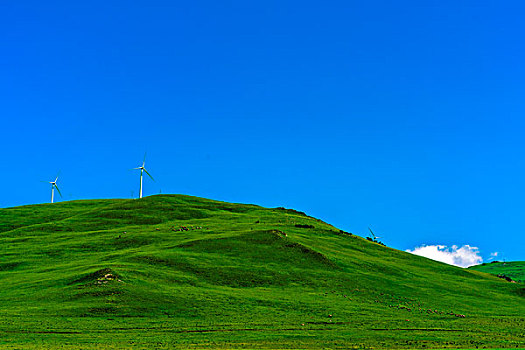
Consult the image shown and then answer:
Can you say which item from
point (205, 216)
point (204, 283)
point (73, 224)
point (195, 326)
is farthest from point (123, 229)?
point (195, 326)

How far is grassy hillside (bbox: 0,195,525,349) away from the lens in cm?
5409

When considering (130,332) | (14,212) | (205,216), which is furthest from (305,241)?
(14,212)

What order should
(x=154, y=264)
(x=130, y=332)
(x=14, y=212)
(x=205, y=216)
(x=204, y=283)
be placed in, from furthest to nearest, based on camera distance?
(x=14, y=212) < (x=205, y=216) < (x=154, y=264) < (x=204, y=283) < (x=130, y=332)

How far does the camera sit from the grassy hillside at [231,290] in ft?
177

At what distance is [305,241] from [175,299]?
4215cm

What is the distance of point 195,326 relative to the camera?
5819cm

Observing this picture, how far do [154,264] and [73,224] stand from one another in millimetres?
54111

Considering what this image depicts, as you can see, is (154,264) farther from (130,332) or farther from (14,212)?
(14,212)

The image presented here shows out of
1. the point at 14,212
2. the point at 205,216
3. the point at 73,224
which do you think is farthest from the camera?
the point at 14,212

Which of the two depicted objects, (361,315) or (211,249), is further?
(211,249)

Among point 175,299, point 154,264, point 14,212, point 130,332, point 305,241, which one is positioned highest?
point 14,212

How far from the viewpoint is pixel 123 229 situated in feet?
390

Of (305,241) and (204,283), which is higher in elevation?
(305,241)

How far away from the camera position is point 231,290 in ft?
249
